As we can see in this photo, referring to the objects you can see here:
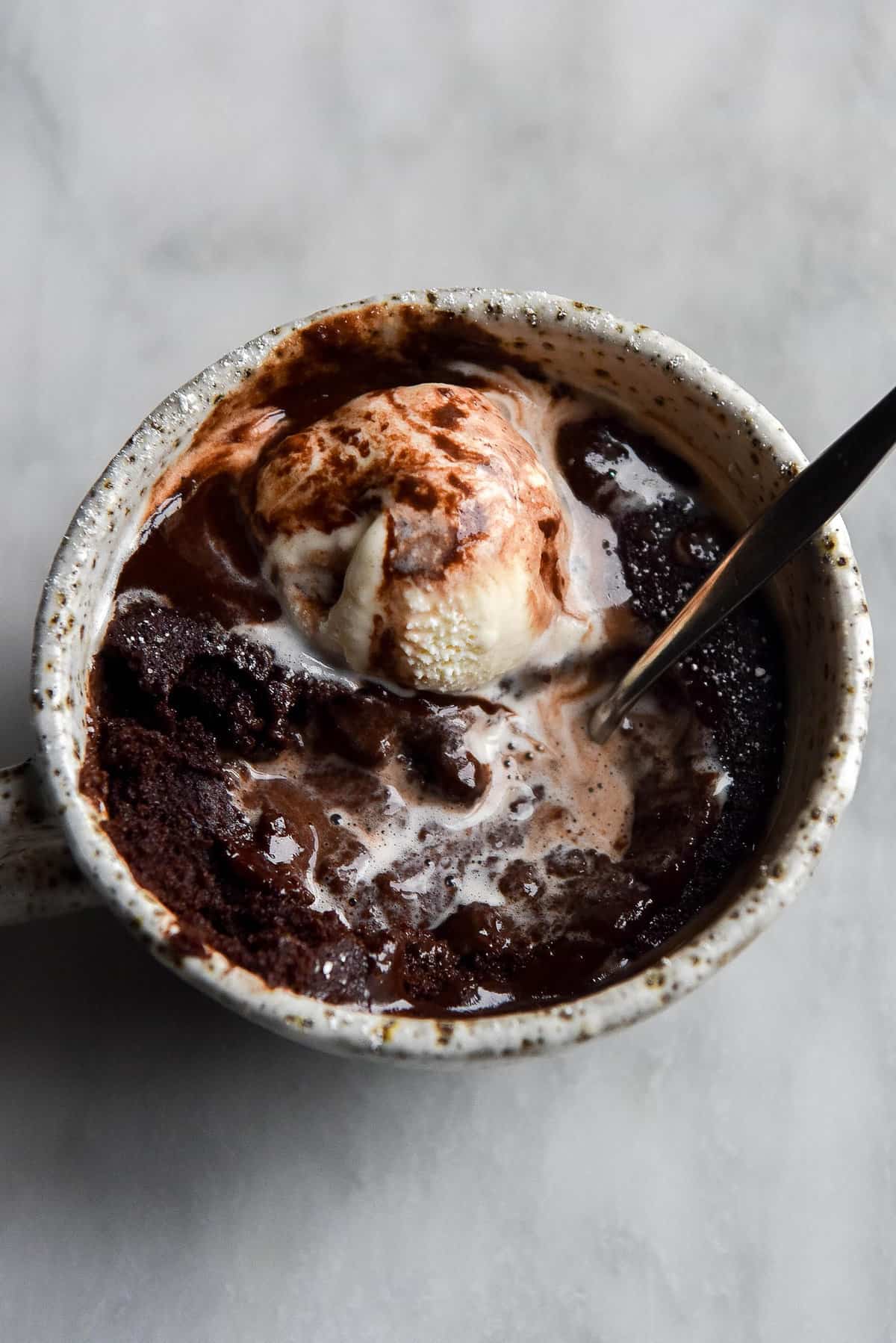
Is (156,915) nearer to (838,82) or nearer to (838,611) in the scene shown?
(838,611)

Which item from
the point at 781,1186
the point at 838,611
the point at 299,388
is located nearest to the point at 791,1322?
the point at 781,1186

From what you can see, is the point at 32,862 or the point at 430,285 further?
the point at 430,285

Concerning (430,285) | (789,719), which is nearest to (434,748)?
(789,719)

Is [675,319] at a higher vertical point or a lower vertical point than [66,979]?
higher

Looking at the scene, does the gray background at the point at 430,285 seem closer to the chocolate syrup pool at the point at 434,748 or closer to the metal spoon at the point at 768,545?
the chocolate syrup pool at the point at 434,748

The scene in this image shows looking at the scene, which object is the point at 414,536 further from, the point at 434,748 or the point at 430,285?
the point at 430,285

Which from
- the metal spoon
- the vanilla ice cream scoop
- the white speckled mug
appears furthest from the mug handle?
the metal spoon

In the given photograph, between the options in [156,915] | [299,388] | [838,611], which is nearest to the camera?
[156,915]
